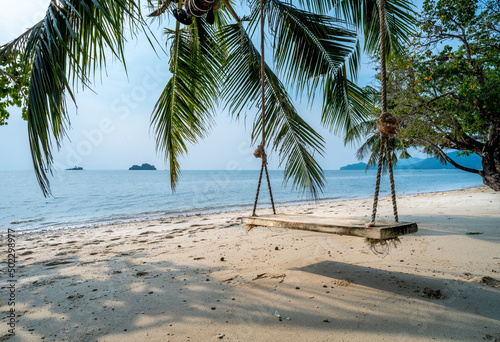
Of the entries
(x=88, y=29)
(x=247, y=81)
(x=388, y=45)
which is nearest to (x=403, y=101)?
(x=388, y=45)

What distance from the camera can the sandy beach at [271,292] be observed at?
169 centimetres

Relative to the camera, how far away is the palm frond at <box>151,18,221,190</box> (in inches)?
166

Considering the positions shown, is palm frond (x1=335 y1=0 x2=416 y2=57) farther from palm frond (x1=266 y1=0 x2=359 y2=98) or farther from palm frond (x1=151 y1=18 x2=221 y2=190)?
palm frond (x1=151 y1=18 x2=221 y2=190)

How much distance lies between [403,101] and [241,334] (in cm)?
755

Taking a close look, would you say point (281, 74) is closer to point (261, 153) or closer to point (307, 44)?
point (307, 44)

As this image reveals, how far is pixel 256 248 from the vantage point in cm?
346

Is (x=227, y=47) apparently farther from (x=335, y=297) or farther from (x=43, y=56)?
(x=335, y=297)

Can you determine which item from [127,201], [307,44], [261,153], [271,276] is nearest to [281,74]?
[307,44]

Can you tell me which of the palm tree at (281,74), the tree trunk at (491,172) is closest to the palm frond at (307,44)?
the palm tree at (281,74)

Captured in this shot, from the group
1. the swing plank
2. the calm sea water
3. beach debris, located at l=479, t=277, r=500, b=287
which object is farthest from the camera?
the calm sea water

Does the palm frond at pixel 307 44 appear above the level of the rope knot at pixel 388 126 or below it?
above

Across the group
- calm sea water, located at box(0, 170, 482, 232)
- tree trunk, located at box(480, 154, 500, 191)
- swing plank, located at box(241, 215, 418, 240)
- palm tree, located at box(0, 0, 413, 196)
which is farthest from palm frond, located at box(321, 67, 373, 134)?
tree trunk, located at box(480, 154, 500, 191)

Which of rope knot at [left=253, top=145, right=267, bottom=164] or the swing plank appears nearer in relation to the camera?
the swing plank

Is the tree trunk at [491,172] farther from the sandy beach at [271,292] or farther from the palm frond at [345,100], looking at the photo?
the palm frond at [345,100]
